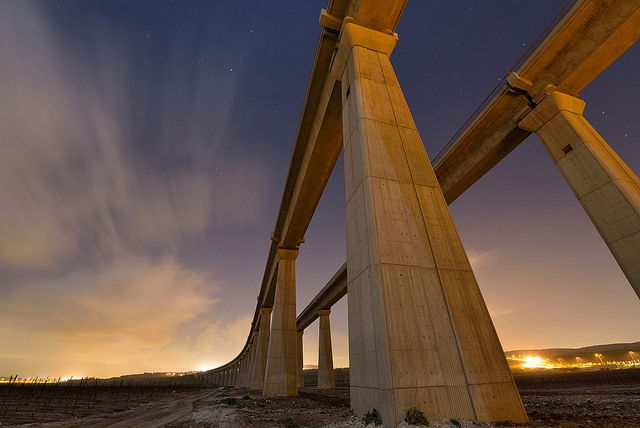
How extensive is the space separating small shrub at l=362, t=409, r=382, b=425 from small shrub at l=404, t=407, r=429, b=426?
652 millimetres

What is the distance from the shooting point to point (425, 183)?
857 centimetres

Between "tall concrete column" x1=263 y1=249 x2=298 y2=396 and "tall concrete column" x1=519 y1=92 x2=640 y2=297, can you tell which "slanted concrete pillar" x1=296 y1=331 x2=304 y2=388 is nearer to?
"tall concrete column" x1=263 y1=249 x2=298 y2=396

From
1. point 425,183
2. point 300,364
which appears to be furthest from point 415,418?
point 300,364

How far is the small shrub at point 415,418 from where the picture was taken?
526cm

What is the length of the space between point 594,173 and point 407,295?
42.1 feet

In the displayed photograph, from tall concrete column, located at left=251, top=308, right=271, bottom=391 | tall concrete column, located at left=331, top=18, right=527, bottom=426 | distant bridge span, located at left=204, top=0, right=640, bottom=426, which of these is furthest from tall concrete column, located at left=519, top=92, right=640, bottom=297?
tall concrete column, located at left=251, top=308, right=271, bottom=391

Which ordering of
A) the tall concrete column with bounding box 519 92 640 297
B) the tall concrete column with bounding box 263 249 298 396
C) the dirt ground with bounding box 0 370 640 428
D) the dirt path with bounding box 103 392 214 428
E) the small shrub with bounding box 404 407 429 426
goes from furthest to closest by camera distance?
the tall concrete column with bounding box 263 249 298 396
the dirt path with bounding box 103 392 214 428
the tall concrete column with bounding box 519 92 640 297
the dirt ground with bounding box 0 370 640 428
the small shrub with bounding box 404 407 429 426

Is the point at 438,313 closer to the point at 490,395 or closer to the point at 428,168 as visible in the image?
the point at 490,395

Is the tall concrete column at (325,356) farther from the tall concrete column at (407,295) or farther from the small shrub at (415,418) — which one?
the small shrub at (415,418)

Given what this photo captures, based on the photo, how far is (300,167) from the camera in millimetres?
22312

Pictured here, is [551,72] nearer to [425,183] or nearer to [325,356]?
[425,183]

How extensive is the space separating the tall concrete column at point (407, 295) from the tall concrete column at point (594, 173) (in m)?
9.81

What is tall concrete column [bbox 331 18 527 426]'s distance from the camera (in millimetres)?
5789

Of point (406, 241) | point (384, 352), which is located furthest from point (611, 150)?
point (384, 352)
